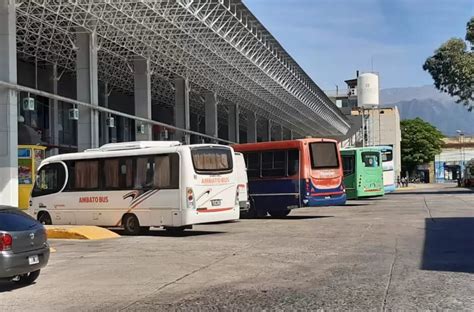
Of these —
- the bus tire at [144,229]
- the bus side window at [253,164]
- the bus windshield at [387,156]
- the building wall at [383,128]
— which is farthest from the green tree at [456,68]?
the building wall at [383,128]

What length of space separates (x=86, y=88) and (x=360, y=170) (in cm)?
1596

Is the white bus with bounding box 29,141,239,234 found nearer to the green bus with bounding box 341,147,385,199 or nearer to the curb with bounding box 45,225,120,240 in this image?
the curb with bounding box 45,225,120,240

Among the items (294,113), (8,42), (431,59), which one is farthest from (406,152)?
(8,42)

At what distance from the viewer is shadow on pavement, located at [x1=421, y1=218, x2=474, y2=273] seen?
1145 centimetres

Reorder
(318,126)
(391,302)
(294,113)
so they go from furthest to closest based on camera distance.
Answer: (318,126) < (294,113) < (391,302)

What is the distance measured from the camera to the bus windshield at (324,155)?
25062 millimetres

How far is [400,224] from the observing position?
20.8 m

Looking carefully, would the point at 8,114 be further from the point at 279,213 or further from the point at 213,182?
the point at 279,213

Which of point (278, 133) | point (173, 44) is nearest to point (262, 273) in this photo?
point (173, 44)

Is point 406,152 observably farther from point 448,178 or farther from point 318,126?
point 318,126

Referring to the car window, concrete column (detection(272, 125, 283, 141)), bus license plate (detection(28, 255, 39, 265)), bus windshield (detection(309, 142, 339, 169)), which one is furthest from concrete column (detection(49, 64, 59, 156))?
concrete column (detection(272, 125, 283, 141))

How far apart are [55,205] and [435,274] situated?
14308mm

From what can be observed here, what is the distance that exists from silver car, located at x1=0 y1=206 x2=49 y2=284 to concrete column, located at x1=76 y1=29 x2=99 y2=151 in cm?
2173

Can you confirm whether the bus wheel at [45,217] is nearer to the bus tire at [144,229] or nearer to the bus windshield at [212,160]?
the bus tire at [144,229]
